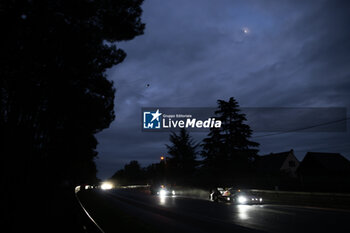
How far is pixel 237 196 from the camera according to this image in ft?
77.6

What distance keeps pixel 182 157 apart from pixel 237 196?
46.3 meters

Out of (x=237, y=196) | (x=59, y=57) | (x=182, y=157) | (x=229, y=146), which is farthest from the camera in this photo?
(x=182, y=157)

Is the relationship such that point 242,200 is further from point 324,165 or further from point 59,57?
point 324,165

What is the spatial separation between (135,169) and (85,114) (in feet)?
558

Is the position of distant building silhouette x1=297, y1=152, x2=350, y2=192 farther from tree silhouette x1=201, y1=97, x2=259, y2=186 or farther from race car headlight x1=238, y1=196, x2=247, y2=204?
race car headlight x1=238, y1=196, x2=247, y2=204

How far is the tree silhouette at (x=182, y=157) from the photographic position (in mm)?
69188

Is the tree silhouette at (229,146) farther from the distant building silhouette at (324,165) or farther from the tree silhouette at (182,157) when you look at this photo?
the tree silhouette at (182,157)

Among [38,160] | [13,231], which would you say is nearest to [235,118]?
[38,160]

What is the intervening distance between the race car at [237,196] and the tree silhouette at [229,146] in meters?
13.1

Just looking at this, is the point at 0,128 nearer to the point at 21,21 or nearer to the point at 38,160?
the point at 21,21

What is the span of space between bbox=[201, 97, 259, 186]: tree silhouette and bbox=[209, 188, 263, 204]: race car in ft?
42.9

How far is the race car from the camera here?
895 inches

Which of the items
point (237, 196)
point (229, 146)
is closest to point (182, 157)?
point (229, 146)

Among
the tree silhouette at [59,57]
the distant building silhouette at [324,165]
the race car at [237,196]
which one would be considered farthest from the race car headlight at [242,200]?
the distant building silhouette at [324,165]
